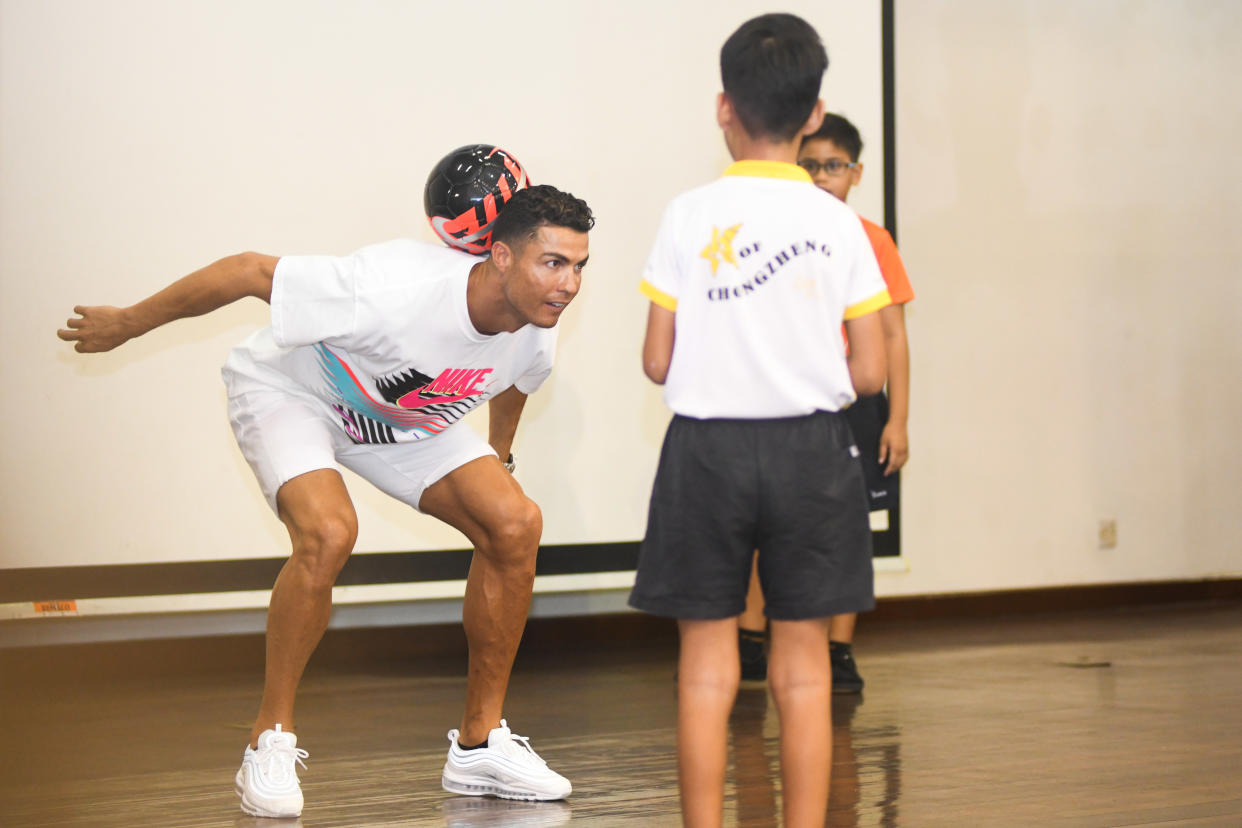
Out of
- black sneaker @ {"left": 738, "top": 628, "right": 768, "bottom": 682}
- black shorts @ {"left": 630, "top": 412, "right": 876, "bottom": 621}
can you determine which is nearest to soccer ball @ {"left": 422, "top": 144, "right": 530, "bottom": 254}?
black shorts @ {"left": 630, "top": 412, "right": 876, "bottom": 621}

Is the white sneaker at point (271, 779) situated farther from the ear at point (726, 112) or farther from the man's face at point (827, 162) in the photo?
the man's face at point (827, 162)

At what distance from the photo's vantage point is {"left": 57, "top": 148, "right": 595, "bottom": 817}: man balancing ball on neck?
2064mm

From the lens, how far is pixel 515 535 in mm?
2215

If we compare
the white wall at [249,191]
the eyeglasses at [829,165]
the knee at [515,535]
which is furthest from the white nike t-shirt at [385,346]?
the white wall at [249,191]

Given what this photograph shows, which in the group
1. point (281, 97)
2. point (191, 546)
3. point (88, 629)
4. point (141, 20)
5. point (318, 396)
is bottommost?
point (88, 629)

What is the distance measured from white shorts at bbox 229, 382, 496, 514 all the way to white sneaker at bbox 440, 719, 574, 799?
49cm

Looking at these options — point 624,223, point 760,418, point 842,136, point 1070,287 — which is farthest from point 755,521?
point 1070,287

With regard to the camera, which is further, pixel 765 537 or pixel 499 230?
pixel 499 230

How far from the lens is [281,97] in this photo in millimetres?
3545

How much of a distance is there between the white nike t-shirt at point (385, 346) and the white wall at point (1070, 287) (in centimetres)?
246

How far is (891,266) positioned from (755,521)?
1508 mm

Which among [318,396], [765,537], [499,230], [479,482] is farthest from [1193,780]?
[318,396]

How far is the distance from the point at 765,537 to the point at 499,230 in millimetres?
828

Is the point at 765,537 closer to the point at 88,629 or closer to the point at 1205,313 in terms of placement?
the point at 88,629
